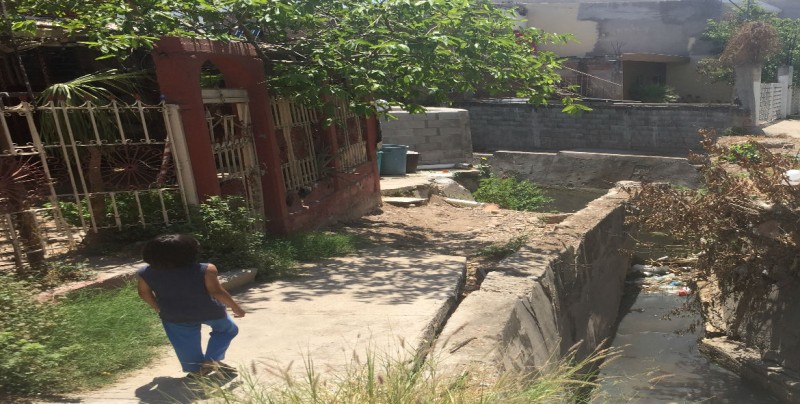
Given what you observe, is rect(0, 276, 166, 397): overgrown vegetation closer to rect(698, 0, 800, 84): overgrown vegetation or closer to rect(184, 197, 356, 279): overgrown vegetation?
rect(184, 197, 356, 279): overgrown vegetation

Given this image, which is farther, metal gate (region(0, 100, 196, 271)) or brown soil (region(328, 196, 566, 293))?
brown soil (region(328, 196, 566, 293))

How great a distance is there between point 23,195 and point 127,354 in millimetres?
2033

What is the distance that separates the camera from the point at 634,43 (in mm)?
30000

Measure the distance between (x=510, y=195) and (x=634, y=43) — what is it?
18.1 m

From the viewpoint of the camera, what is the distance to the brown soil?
8.71 meters

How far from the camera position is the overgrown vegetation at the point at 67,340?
12.4 ft

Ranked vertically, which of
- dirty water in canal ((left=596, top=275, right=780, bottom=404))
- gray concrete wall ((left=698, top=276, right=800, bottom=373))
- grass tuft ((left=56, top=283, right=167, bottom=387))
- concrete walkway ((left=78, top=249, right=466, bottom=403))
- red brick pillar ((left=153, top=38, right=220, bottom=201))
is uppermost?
red brick pillar ((left=153, top=38, right=220, bottom=201))

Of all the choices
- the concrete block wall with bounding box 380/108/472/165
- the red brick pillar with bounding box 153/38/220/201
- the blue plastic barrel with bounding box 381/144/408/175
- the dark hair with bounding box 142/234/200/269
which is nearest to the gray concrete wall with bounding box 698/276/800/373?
the red brick pillar with bounding box 153/38/220/201

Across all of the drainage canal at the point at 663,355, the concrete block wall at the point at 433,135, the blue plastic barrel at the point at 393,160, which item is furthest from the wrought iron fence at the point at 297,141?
the concrete block wall at the point at 433,135

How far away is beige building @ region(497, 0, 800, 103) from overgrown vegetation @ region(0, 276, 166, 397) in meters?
23.9

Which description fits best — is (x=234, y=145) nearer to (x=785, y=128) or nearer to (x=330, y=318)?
(x=330, y=318)

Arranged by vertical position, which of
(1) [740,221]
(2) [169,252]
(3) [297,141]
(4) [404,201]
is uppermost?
(3) [297,141]

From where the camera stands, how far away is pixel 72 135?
621 centimetres

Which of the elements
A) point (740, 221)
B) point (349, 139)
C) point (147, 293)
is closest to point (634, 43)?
point (349, 139)
